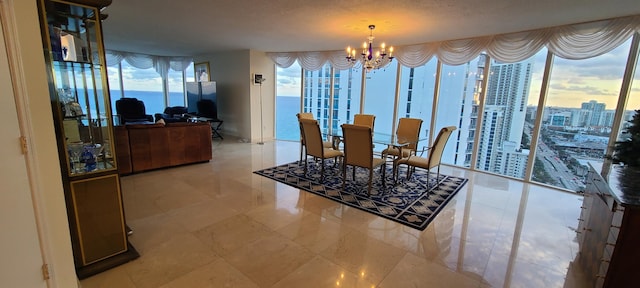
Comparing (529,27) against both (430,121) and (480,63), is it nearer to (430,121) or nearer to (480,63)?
(480,63)

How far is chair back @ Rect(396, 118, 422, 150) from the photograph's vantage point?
4.60 meters

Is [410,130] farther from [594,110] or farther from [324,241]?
[324,241]

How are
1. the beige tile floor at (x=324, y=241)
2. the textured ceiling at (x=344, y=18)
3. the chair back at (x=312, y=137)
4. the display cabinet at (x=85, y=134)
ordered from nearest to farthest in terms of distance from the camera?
the display cabinet at (x=85, y=134) < the beige tile floor at (x=324, y=241) < the textured ceiling at (x=344, y=18) < the chair back at (x=312, y=137)

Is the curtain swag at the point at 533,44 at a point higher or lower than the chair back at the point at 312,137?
higher

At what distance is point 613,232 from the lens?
5.47 ft

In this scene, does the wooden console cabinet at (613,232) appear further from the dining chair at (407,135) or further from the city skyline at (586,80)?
the dining chair at (407,135)

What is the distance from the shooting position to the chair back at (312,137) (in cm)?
387

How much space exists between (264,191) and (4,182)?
253 centimetres

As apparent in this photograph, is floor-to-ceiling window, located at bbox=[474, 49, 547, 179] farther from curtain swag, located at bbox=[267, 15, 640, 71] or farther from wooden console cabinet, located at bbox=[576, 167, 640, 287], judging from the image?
wooden console cabinet, located at bbox=[576, 167, 640, 287]

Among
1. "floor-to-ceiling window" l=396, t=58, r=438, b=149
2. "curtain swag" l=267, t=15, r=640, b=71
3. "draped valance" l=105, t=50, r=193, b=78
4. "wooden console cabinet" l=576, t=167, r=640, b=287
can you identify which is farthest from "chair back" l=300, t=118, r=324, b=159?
"draped valance" l=105, t=50, r=193, b=78

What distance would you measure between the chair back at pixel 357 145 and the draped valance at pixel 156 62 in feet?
23.3

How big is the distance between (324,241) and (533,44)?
420 cm

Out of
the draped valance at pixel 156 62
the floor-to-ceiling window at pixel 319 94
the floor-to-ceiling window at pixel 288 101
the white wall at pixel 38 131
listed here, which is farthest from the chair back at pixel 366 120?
the draped valance at pixel 156 62

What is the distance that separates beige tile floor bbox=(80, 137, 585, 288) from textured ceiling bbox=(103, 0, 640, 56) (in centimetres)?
234
